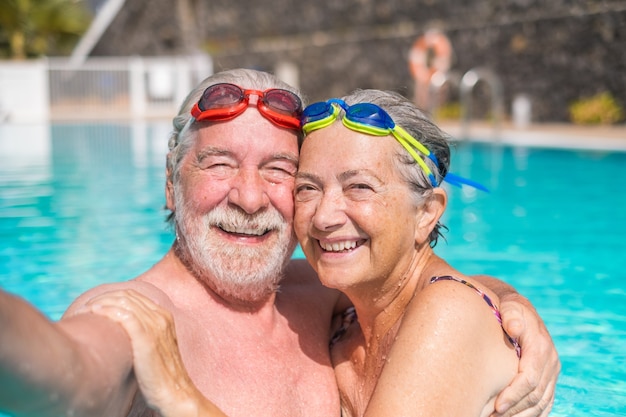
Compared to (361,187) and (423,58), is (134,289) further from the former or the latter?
(423,58)

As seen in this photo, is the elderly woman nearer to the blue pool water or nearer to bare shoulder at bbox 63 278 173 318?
bare shoulder at bbox 63 278 173 318

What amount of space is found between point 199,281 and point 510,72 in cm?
1811

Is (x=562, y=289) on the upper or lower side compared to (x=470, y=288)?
lower

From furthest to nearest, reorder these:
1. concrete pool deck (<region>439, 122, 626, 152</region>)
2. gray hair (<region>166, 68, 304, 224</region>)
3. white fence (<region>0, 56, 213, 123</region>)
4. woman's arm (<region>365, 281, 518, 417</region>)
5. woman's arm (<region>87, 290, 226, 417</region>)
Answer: white fence (<region>0, 56, 213, 123</region>) → concrete pool deck (<region>439, 122, 626, 152</region>) → gray hair (<region>166, 68, 304, 224</region>) → woman's arm (<region>365, 281, 518, 417</region>) → woman's arm (<region>87, 290, 226, 417</region>)

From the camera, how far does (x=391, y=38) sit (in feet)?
76.0

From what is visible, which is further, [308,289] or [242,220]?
[308,289]

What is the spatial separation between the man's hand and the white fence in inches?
941

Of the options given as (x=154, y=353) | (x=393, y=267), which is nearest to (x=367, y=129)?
(x=393, y=267)

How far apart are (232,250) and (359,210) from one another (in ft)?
1.67

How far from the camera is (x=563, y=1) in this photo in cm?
1858

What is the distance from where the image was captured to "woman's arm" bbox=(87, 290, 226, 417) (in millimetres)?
1667

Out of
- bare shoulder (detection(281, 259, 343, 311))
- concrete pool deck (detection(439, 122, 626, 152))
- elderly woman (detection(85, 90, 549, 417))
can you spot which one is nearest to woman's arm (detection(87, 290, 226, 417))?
elderly woman (detection(85, 90, 549, 417))

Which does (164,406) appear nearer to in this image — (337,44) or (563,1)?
(563,1)

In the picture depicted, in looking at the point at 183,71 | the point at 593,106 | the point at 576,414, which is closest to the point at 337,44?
the point at 183,71
